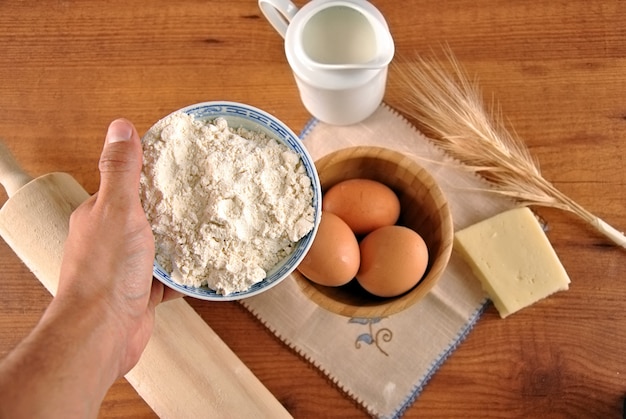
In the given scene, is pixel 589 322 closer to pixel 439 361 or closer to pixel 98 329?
pixel 439 361

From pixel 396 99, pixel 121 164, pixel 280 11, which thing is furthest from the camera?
pixel 396 99

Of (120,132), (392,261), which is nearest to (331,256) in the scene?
(392,261)

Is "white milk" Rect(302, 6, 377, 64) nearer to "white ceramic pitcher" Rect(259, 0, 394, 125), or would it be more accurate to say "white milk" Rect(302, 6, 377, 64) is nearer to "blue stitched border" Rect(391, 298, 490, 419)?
"white ceramic pitcher" Rect(259, 0, 394, 125)

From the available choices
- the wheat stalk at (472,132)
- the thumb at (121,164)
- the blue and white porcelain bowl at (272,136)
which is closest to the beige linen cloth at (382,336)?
the wheat stalk at (472,132)

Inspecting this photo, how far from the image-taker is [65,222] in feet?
2.69

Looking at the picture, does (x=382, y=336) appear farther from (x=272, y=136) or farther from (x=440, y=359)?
(x=272, y=136)

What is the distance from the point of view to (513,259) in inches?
34.5

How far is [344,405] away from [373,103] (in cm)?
49

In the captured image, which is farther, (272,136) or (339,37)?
(339,37)


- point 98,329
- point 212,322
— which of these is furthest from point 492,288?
point 98,329

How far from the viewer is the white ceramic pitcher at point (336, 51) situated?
0.79 metres

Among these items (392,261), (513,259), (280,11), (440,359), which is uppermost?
(280,11)

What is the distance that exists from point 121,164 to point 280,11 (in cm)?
36

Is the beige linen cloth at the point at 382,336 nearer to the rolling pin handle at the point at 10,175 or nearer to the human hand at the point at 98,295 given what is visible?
the human hand at the point at 98,295
